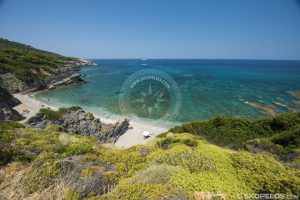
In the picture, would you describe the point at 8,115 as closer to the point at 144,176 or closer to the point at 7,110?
the point at 7,110

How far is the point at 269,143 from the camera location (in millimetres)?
11586

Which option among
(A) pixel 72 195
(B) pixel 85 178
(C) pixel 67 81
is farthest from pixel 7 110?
(C) pixel 67 81

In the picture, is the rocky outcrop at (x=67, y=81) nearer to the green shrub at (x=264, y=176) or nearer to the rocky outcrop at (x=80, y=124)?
the rocky outcrop at (x=80, y=124)

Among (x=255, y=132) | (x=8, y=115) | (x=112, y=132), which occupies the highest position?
(x=255, y=132)

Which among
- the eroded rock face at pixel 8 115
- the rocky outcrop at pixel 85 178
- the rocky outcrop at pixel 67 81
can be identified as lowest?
the eroded rock face at pixel 8 115

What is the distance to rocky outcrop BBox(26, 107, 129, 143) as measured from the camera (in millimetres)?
17969

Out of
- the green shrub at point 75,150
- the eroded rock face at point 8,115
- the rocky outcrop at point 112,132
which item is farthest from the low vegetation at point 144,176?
the eroded rock face at point 8,115

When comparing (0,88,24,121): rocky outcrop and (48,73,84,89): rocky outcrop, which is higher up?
(48,73,84,89): rocky outcrop

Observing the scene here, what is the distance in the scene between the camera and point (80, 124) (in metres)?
18.7

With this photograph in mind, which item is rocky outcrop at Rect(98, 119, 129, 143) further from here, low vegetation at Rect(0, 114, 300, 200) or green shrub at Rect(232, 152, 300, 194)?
green shrub at Rect(232, 152, 300, 194)

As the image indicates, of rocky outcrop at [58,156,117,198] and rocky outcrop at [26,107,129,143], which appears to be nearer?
rocky outcrop at [58,156,117,198]

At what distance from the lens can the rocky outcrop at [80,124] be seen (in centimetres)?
1797

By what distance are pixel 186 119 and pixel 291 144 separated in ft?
46.6

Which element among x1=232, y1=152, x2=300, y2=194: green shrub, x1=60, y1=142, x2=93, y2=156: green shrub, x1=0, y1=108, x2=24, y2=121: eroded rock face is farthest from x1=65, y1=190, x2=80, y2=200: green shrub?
x1=0, y1=108, x2=24, y2=121: eroded rock face
